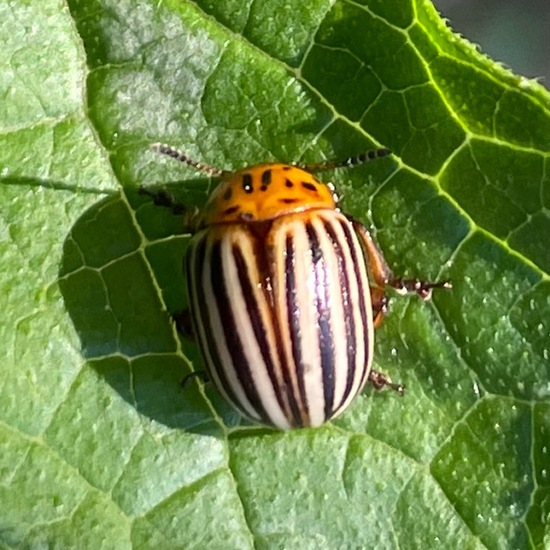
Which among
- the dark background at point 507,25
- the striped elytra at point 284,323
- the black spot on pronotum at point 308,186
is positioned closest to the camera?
the striped elytra at point 284,323

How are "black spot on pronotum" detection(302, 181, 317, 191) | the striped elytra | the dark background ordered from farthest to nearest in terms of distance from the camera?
1. the dark background
2. "black spot on pronotum" detection(302, 181, 317, 191)
3. the striped elytra

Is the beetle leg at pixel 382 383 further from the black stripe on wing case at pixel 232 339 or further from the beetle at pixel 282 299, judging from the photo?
the black stripe on wing case at pixel 232 339

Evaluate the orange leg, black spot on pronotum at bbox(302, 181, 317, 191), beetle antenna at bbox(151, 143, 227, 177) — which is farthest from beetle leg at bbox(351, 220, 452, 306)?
beetle antenna at bbox(151, 143, 227, 177)

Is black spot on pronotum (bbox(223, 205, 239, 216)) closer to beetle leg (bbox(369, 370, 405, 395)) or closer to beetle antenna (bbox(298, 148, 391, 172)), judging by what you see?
beetle antenna (bbox(298, 148, 391, 172))

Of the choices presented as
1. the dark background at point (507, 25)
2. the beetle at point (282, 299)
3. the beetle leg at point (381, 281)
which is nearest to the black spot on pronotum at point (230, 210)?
the beetle at point (282, 299)

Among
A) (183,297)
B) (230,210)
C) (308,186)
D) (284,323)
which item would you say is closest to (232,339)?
(284,323)

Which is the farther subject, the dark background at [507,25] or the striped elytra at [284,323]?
the dark background at [507,25]
